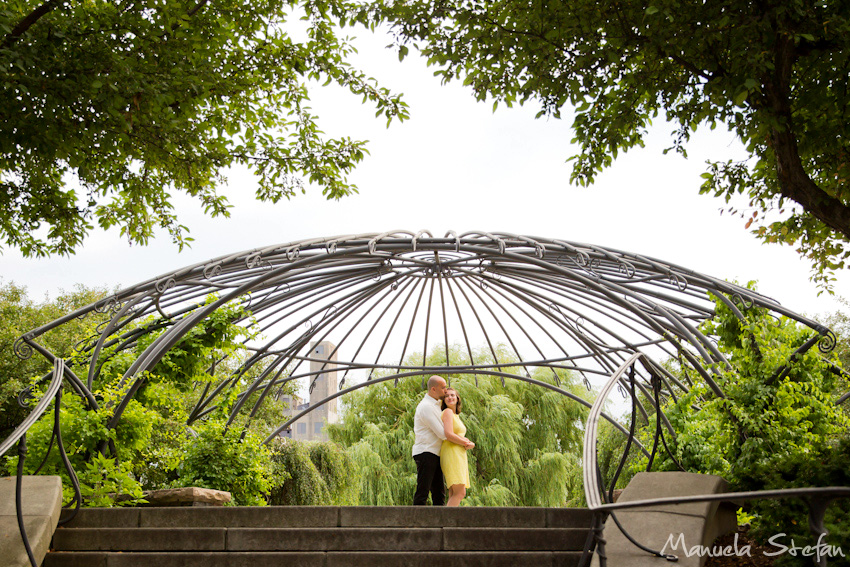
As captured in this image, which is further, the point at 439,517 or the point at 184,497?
the point at 184,497

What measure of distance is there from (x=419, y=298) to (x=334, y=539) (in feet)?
26.0

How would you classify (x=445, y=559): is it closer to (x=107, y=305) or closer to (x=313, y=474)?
(x=107, y=305)

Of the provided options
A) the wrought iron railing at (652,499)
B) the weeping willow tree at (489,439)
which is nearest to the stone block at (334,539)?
the wrought iron railing at (652,499)

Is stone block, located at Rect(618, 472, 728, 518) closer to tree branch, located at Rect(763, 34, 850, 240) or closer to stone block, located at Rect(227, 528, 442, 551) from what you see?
stone block, located at Rect(227, 528, 442, 551)

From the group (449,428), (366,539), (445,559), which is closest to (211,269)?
(449,428)

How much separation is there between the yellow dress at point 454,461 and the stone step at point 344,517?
2550 millimetres

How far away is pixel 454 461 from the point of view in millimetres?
8250

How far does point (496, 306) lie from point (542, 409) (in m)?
5.48

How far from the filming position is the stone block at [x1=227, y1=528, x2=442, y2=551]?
5.23 metres

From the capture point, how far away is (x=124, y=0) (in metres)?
7.39

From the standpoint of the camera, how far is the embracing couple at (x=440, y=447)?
819cm

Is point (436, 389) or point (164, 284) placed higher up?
point (164, 284)

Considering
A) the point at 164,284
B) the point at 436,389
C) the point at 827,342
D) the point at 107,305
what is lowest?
the point at 436,389

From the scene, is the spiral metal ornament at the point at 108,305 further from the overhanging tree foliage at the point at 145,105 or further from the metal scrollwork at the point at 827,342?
the metal scrollwork at the point at 827,342
